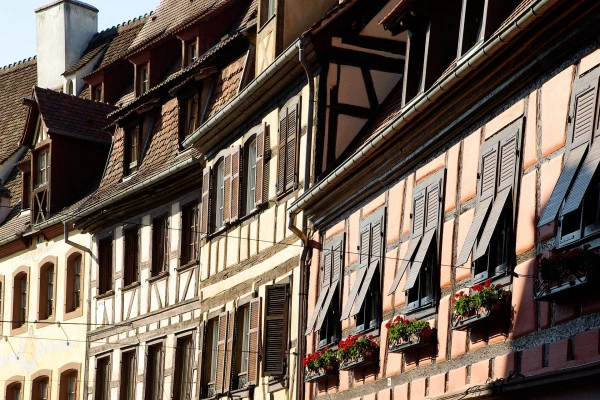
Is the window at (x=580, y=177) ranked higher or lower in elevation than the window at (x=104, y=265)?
lower

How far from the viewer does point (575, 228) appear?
13562mm

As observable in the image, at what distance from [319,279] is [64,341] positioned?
12389 millimetres

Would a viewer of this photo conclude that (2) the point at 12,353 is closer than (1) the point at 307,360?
A: No

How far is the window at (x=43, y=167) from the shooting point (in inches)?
1353

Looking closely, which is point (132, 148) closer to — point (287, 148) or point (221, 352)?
point (221, 352)

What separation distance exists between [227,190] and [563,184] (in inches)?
497

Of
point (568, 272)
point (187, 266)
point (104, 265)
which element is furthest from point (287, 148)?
point (568, 272)

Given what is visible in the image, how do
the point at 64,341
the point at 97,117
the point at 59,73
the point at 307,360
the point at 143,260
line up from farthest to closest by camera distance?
1. the point at 59,73
2. the point at 97,117
3. the point at 64,341
4. the point at 143,260
5. the point at 307,360

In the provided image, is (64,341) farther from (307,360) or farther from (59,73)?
(307,360)

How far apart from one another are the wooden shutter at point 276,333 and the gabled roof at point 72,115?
12.2 meters

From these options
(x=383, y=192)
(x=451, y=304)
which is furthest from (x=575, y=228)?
(x=383, y=192)

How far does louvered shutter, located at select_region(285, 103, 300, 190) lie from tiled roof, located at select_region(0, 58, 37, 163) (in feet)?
54.3

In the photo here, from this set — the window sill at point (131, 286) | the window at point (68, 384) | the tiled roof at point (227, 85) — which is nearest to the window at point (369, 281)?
the tiled roof at point (227, 85)

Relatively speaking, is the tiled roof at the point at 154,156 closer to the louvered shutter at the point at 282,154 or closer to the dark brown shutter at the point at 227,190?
the dark brown shutter at the point at 227,190
